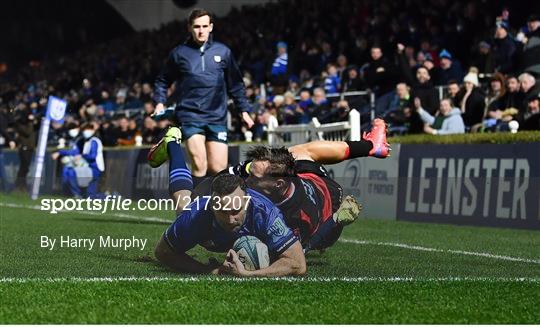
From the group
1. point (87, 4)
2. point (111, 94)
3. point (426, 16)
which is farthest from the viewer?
point (87, 4)

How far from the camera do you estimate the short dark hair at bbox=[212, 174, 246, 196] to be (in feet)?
23.9

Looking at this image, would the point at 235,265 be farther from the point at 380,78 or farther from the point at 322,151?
the point at 380,78

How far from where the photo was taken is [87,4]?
43750 millimetres

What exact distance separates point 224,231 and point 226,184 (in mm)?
326

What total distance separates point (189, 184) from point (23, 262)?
1.25 metres

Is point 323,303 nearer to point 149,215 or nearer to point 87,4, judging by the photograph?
point 149,215

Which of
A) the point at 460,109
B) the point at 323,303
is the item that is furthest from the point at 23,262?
the point at 460,109

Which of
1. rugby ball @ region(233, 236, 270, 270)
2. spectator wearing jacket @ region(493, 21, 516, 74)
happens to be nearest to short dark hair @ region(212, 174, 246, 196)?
rugby ball @ region(233, 236, 270, 270)

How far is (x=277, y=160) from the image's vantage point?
7.86m

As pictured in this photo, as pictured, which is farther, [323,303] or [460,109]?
[460,109]

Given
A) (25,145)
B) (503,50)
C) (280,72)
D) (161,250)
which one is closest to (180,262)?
(161,250)
